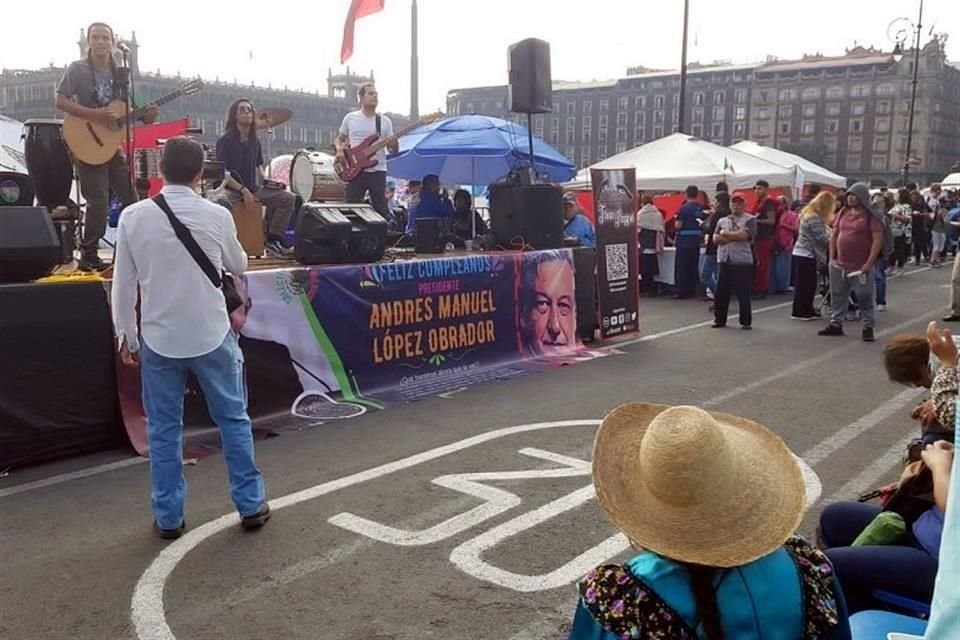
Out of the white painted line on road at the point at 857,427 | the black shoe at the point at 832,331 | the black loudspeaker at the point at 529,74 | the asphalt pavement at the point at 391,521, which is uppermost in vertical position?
the black loudspeaker at the point at 529,74

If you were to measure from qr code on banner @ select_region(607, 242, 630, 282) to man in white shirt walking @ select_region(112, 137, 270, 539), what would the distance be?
6204mm

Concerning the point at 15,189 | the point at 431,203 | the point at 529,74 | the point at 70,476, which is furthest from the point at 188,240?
the point at 431,203

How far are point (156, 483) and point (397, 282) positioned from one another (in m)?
3.54

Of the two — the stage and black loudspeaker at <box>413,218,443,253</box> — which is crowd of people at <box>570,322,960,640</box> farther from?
black loudspeaker at <box>413,218,443,253</box>

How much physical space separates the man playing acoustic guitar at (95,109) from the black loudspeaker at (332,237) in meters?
1.59

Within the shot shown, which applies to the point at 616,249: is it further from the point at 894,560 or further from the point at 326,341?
the point at 894,560

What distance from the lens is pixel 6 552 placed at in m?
3.97

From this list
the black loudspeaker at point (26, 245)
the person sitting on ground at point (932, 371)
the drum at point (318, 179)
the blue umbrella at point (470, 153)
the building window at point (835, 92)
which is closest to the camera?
the person sitting on ground at point (932, 371)

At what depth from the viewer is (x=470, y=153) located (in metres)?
14.1

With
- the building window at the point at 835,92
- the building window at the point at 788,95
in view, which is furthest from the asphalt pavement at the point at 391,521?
the building window at the point at 788,95

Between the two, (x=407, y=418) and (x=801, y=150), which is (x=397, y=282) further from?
(x=801, y=150)

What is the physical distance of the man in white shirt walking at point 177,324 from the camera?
12.9ft

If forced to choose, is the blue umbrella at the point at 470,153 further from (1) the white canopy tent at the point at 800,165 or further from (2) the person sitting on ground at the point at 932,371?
(2) the person sitting on ground at the point at 932,371

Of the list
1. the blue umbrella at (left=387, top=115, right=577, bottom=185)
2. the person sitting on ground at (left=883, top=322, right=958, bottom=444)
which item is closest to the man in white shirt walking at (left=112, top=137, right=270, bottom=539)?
the person sitting on ground at (left=883, top=322, right=958, bottom=444)
